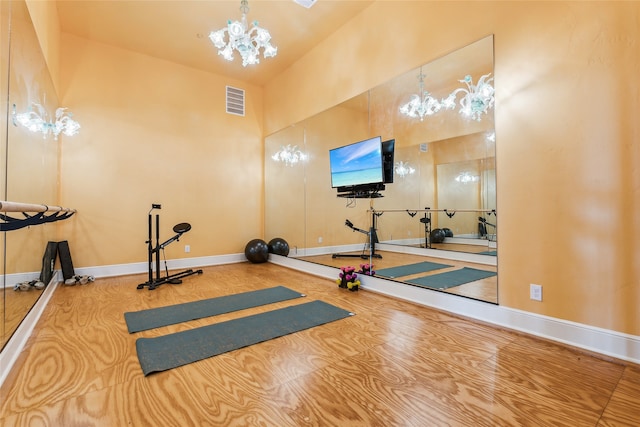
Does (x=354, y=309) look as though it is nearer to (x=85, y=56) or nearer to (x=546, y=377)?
(x=546, y=377)

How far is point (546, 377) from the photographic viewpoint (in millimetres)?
1801

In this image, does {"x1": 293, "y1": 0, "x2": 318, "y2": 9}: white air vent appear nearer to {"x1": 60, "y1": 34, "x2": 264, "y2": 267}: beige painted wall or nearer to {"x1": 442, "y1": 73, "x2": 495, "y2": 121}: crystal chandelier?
{"x1": 442, "y1": 73, "x2": 495, "y2": 121}: crystal chandelier

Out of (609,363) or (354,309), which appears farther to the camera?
(354,309)

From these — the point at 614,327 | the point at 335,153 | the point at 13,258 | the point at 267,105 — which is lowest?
the point at 614,327

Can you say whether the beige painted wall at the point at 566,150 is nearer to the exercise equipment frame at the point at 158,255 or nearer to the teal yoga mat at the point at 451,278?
the teal yoga mat at the point at 451,278

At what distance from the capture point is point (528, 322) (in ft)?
7.89

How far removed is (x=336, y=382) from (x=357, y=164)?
3.01m

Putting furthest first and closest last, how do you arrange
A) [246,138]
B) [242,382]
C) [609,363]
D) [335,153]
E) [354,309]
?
[246,138] < [335,153] < [354,309] < [609,363] < [242,382]

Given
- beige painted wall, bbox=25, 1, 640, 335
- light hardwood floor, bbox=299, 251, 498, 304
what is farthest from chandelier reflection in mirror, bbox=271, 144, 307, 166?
light hardwood floor, bbox=299, 251, 498, 304

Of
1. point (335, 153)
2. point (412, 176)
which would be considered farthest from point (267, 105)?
point (412, 176)

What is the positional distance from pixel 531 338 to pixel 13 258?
4.04 meters

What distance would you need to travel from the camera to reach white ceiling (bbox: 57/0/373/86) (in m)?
3.90

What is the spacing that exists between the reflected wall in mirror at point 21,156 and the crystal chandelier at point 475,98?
3.66 m

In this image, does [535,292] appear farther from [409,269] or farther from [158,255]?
[158,255]
